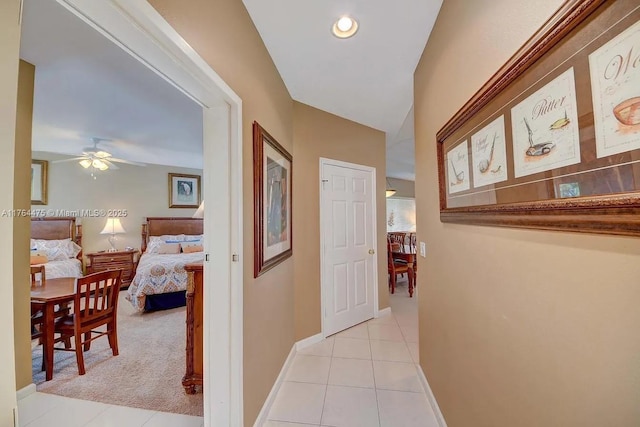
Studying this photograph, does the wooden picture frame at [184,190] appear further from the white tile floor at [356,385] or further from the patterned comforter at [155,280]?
the white tile floor at [356,385]

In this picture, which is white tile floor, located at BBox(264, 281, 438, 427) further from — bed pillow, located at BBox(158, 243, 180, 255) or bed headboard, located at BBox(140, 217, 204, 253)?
bed headboard, located at BBox(140, 217, 204, 253)

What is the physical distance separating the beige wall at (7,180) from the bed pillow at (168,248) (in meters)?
5.05

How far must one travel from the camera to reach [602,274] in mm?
588

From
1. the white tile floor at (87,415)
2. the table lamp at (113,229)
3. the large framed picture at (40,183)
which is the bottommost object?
the white tile floor at (87,415)

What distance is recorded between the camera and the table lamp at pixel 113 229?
4.87 m

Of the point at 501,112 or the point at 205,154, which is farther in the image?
the point at 205,154

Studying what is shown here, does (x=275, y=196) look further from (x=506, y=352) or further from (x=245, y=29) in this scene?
(x=506, y=352)

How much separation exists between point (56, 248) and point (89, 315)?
3064 millimetres

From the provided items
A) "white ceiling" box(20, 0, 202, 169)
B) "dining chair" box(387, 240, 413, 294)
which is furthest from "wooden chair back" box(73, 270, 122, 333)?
"dining chair" box(387, 240, 413, 294)

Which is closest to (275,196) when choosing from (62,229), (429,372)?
(429,372)

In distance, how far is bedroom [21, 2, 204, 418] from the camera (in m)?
1.80

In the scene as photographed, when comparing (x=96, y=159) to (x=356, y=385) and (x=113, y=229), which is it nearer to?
(x=113, y=229)

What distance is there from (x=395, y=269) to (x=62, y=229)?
239 inches

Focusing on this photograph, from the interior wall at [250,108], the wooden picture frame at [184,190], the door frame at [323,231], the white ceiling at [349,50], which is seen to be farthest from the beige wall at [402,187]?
the interior wall at [250,108]
